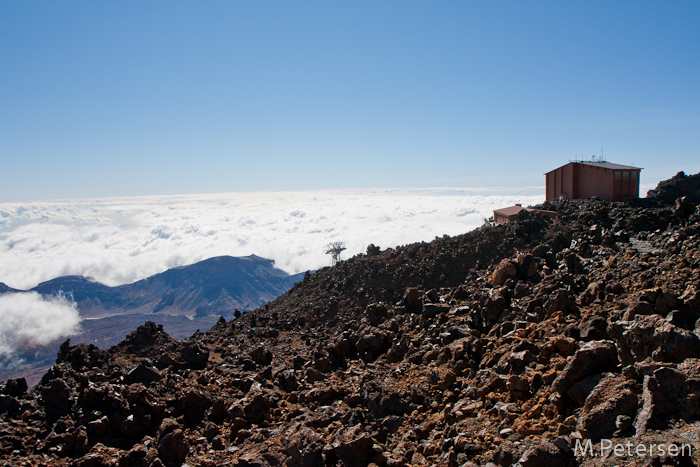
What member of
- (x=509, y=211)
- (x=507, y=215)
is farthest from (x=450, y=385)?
(x=509, y=211)

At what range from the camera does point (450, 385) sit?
31.3 feet

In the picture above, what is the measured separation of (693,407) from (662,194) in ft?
79.9

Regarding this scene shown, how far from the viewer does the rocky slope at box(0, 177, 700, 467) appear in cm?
613

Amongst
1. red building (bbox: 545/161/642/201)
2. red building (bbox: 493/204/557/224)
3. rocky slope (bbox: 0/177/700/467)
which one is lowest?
rocky slope (bbox: 0/177/700/467)

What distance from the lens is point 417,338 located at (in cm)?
1366

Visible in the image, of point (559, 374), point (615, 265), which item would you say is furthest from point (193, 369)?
point (615, 265)

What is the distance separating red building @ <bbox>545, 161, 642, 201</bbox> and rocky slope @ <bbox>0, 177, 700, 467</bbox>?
6.60m

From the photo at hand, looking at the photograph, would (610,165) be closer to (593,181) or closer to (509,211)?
(593,181)

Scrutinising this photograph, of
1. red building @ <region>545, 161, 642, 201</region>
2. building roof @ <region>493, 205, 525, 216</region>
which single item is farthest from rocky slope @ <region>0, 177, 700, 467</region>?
building roof @ <region>493, 205, 525, 216</region>

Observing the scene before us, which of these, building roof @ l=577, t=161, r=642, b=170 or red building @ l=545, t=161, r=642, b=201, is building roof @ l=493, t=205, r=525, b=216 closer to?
red building @ l=545, t=161, r=642, b=201

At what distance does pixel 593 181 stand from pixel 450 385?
875 inches

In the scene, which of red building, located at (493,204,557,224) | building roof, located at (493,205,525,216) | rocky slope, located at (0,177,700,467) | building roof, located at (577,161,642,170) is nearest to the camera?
rocky slope, located at (0,177,700,467)

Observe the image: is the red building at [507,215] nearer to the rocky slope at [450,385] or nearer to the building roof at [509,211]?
the building roof at [509,211]

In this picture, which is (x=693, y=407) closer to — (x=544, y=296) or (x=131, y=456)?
(x=544, y=296)
